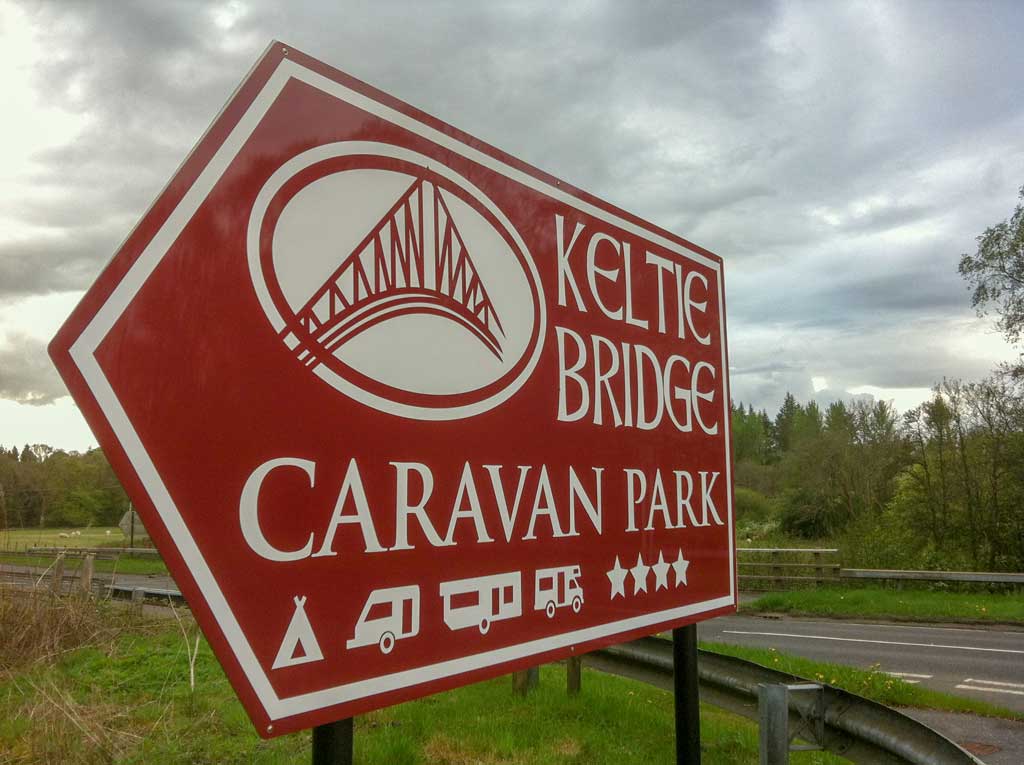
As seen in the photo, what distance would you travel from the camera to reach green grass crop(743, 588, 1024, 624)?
1416 cm

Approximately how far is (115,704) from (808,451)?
28.1 meters

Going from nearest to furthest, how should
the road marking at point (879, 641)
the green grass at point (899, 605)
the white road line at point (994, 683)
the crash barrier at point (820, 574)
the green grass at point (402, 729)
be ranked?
the green grass at point (402, 729) → the white road line at point (994, 683) → the road marking at point (879, 641) → the green grass at point (899, 605) → the crash barrier at point (820, 574)

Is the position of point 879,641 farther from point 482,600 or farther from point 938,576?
point 482,600

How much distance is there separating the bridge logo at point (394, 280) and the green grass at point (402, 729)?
3160 millimetres

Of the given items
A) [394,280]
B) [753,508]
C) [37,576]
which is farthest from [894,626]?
[753,508]

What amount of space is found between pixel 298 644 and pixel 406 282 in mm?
836

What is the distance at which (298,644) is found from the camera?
1460 mm

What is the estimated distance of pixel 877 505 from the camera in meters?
26.8

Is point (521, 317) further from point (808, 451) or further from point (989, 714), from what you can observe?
point (808, 451)

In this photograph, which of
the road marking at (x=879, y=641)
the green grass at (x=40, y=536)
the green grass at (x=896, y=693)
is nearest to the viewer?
the green grass at (x=40, y=536)

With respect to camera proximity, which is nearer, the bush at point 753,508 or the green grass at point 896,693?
the green grass at point 896,693

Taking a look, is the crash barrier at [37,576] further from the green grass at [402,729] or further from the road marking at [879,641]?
the road marking at [879,641]

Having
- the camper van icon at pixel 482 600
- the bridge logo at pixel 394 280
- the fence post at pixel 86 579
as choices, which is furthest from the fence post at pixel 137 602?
the bridge logo at pixel 394 280

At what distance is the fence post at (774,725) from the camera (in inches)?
102
